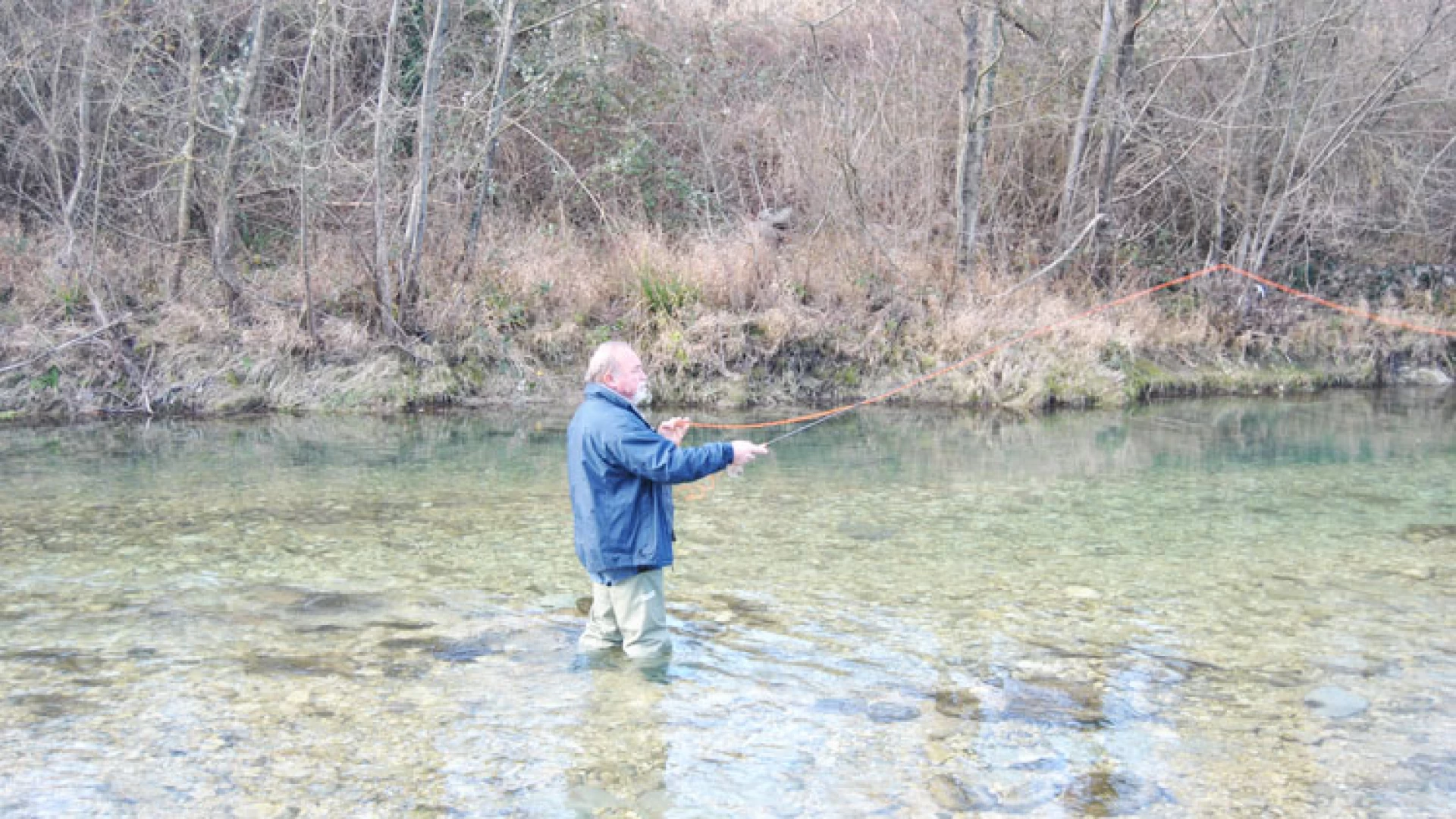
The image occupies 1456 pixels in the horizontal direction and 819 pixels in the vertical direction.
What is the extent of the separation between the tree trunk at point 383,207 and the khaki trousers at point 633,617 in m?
9.56

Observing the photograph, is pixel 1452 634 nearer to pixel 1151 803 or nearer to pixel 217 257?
pixel 1151 803

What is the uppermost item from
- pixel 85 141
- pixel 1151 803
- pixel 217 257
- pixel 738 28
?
pixel 738 28

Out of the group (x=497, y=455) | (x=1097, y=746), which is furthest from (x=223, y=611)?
(x=497, y=455)

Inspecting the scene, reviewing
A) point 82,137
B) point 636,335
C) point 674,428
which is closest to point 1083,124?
point 636,335

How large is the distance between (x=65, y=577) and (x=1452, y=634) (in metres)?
7.28

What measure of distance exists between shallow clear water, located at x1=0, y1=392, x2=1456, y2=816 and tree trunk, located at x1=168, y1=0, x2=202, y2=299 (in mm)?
4812

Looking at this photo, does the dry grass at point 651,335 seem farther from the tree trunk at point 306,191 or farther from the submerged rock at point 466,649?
the submerged rock at point 466,649

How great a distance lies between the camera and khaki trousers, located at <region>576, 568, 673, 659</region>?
5586mm

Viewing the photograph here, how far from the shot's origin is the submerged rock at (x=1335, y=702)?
5273 millimetres

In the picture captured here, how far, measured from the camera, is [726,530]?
8.71m

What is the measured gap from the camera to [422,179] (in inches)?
580

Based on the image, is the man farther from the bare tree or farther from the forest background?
the bare tree

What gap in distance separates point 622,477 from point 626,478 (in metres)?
0.02

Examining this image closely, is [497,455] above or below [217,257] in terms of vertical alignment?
below
